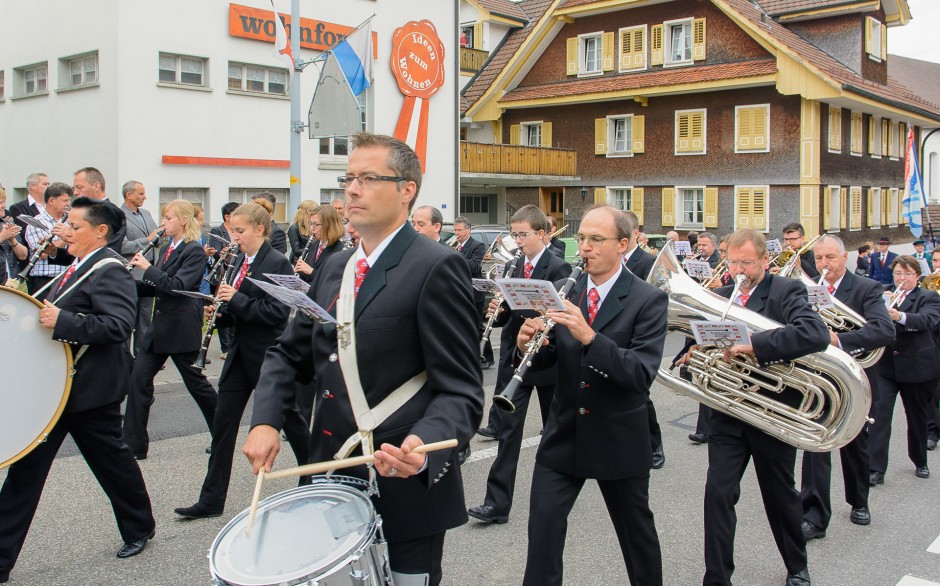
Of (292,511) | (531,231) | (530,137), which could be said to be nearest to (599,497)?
(531,231)

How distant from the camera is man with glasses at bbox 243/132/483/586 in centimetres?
284

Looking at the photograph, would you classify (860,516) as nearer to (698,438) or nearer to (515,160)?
(698,438)

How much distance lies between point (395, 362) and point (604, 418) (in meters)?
1.55

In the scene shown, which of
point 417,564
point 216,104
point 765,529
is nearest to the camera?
point 417,564

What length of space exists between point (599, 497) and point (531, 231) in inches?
80.1

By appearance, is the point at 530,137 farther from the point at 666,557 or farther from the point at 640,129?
the point at 666,557

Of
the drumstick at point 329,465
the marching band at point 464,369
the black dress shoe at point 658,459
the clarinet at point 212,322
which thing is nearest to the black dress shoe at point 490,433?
the marching band at point 464,369

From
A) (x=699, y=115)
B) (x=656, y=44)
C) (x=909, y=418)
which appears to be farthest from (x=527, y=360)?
(x=656, y=44)

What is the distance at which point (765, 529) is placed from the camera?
19.4 feet

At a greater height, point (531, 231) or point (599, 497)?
point (531, 231)

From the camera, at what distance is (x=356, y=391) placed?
9.29 ft

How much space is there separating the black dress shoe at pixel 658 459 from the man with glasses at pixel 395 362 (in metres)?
4.62

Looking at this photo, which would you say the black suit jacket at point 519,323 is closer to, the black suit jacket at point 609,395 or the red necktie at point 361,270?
the black suit jacket at point 609,395

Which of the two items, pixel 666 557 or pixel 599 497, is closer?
pixel 666 557
